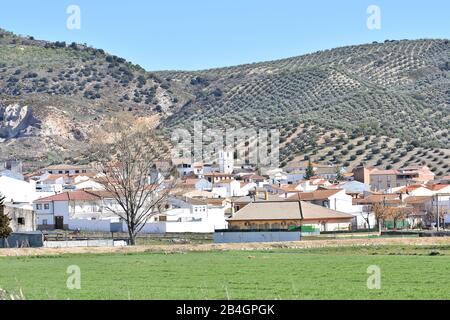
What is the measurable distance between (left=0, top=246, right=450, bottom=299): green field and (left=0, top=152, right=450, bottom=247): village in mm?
18076

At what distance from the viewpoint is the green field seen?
30.4 metres

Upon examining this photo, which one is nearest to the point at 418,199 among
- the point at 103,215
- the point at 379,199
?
the point at 379,199

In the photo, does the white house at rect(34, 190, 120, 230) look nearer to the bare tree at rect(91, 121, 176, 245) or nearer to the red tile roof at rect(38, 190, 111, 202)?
the red tile roof at rect(38, 190, 111, 202)

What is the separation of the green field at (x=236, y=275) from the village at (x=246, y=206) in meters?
18.1

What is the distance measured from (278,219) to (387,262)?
1762 inches

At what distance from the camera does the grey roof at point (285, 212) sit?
299 ft

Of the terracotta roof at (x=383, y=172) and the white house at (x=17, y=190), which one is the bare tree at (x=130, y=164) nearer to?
the white house at (x=17, y=190)

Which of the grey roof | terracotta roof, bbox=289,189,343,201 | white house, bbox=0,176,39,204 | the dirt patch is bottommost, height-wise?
the dirt patch

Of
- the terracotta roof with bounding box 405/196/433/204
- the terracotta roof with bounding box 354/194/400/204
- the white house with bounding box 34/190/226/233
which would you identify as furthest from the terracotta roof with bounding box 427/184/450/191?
the white house with bounding box 34/190/226/233

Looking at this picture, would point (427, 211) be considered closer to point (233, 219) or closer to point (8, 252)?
point (233, 219)

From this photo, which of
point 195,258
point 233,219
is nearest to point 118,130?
point 233,219

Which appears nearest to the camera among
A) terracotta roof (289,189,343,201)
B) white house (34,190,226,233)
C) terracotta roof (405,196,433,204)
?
white house (34,190,226,233)

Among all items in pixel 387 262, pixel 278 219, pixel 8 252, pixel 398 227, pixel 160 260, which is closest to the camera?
pixel 387 262
